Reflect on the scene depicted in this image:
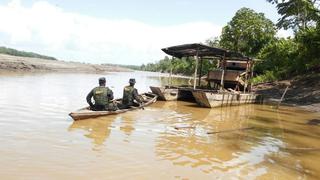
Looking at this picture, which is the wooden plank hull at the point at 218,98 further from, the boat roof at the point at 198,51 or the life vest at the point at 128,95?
the life vest at the point at 128,95

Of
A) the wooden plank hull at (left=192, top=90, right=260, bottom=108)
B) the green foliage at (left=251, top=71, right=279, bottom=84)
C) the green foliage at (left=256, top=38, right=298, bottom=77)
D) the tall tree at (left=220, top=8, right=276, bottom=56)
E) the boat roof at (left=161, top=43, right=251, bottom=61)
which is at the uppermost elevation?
the tall tree at (left=220, top=8, right=276, bottom=56)

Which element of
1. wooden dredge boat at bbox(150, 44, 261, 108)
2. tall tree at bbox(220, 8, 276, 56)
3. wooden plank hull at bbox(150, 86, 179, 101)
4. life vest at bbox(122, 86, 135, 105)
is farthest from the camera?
tall tree at bbox(220, 8, 276, 56)

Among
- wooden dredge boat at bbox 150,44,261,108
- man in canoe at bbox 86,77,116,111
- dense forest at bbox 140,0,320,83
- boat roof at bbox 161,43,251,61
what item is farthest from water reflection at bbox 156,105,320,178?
dense forest at bbox 140,0,320,83

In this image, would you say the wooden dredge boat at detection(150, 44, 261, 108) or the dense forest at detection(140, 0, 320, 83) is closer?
the wooden dredge boat at detection(150, 44, 261, 108)

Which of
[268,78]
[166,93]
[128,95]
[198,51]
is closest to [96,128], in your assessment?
[128,95]

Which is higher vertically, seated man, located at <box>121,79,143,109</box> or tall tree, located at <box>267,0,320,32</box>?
tall tree, located at <box>267,0,320,32</box>

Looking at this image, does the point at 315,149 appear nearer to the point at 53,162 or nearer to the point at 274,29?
the point at 53,162

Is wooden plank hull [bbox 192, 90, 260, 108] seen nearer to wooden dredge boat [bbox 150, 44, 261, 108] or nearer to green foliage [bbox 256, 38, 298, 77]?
wooden dredge boat [bbox 150, 44, 261, 108]

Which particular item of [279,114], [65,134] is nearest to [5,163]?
[65,134]

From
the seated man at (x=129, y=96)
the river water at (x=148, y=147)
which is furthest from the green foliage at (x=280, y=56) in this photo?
the seated man at (x=129, y=96)

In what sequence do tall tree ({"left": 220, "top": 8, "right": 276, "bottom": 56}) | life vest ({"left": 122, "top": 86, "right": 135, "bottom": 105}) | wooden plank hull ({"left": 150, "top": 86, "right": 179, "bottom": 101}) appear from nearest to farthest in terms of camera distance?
life vest ({"left": 122, "top": 86, "right": 135, "bottom": 105}) < wooden plank hull ({"left": 150, "top": 86, "right": 179, "bottom": 101}) < tall tree ({"left": 220, "top": 8, "right": 276, "bottom": 56})

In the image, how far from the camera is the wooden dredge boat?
21.6m

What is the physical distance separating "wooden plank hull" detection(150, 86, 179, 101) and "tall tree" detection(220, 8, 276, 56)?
23984 mm

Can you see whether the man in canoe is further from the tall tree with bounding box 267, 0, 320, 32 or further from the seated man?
the tall tree with bounding box 267, 0, 320, 32
